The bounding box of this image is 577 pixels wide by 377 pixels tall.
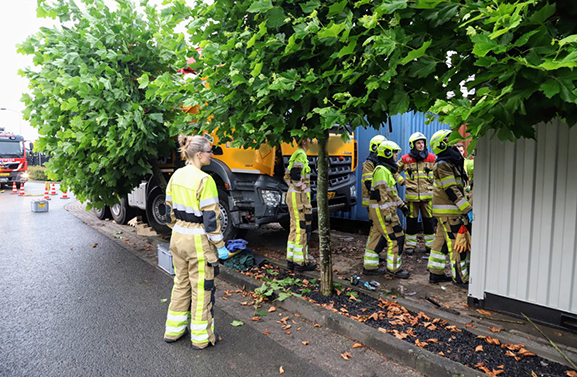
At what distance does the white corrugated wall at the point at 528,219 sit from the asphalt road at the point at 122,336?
5.40 feet

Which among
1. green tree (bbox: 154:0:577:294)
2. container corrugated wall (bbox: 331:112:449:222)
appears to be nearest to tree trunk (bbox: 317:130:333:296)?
green tree (bbox: 154:0:577:294)

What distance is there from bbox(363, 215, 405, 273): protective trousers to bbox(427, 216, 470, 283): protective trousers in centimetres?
46

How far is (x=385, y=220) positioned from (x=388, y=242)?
1.07ft

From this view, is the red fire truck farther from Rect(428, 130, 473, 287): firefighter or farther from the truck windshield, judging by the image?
Rect(428, 130, 473, 287): firefighter

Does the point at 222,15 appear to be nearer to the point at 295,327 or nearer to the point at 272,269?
the point at 295,327

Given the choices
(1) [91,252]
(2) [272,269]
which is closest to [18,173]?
(1) [91,252]

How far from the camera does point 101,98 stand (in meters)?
5.78

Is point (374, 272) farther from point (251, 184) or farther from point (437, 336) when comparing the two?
point (251, 184)

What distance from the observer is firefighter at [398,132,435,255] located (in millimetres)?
6496

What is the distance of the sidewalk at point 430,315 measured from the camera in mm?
3034

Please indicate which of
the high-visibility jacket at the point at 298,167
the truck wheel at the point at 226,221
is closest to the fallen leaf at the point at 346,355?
the high-visibility jacket at the point at 298,167

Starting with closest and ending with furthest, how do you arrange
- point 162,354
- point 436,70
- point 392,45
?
point 392,45, point 436,70, point 162,354

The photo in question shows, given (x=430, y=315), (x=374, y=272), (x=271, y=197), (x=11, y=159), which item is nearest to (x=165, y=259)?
(x=271, y=197)

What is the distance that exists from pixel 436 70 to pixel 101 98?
16.6ft
